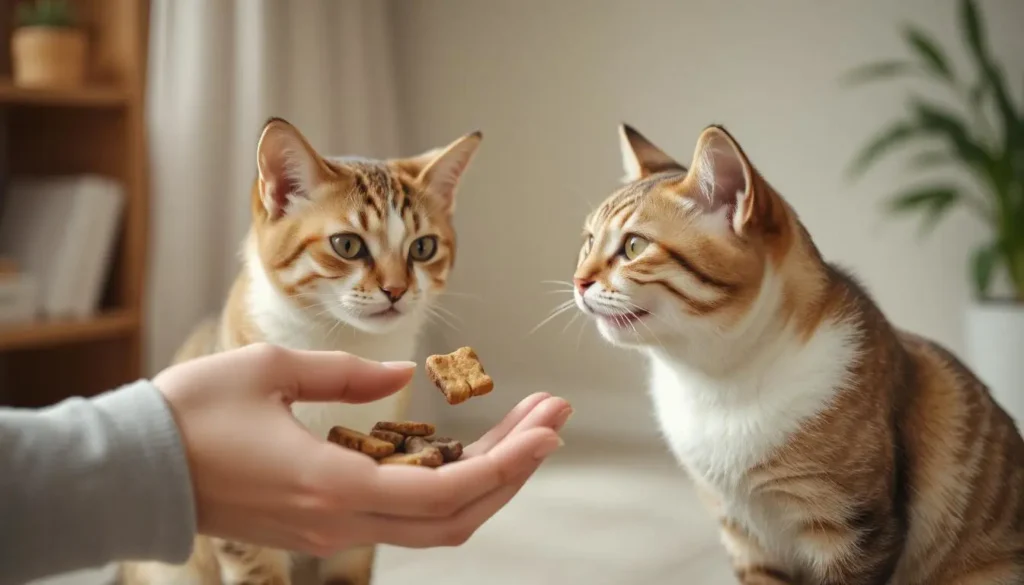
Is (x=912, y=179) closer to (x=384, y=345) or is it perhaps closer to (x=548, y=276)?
(x=548, y=276)

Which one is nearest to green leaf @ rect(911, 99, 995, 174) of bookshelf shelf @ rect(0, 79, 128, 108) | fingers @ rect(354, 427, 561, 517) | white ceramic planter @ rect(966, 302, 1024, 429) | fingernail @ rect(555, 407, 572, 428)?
white ceramic planter @ rect(966, 302, 1024, 429)

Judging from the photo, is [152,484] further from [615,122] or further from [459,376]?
[615,122]

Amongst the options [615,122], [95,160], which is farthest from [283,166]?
[615,122]

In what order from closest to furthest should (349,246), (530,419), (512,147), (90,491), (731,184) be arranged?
(90,491), (530,419), (731,184), (349,246), (512,147)

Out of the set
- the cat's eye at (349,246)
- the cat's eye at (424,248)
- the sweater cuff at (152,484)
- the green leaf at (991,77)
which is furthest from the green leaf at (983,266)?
the sweater cuff at (152,484)

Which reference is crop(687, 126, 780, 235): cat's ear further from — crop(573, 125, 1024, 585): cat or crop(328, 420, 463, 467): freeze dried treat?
crop(328, 420, 463, 467): freeze dried treat

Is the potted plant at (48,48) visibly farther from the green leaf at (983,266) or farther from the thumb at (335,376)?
the green leaf at (983,266)
